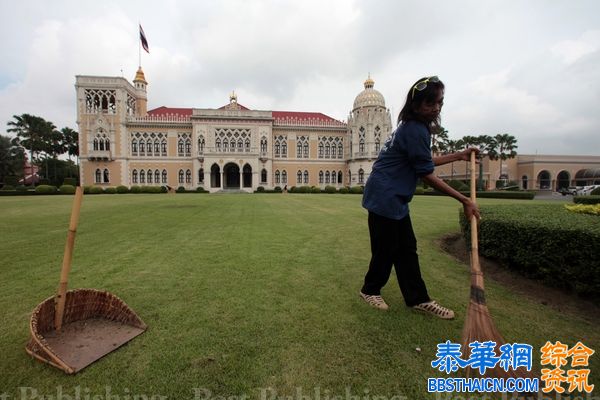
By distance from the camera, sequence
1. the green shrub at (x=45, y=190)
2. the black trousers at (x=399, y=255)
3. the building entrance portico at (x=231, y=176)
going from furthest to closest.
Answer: the building entrance portico at (x=231, y=176)
the green shrub at (x=45, y=190)
the black trousers at (x=399, y=255)

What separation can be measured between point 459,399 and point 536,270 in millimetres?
2812

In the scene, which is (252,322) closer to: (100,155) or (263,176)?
(263,176)

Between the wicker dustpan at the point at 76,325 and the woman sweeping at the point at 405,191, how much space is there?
2.41 metres

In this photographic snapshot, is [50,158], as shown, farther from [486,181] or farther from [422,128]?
[486,181]

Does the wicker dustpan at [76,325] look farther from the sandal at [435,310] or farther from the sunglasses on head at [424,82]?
the sunglasses on head at [424,82]

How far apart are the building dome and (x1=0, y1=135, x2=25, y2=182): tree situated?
50.8 metres

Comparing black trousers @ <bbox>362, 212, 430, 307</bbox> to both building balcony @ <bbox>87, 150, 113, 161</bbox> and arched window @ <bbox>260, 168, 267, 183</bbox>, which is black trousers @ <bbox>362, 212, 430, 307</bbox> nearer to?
arched window @ <bbox>260, 168, 267, 183</bbox>

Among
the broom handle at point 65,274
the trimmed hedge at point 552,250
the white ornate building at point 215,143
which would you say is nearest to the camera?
the broom handle at point 65,274

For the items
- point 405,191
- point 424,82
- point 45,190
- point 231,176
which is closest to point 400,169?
point 405,191

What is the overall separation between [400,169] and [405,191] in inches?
9.1

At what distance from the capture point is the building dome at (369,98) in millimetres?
43438

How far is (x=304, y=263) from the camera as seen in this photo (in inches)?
181

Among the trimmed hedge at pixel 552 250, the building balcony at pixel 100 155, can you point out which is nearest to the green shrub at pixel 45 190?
the building balcony at pixel 100 155

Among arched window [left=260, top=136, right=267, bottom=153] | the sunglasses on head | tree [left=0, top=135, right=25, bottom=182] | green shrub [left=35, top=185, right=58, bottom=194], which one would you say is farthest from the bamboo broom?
tree [left=0, top=135, right=25, bottom=182]
